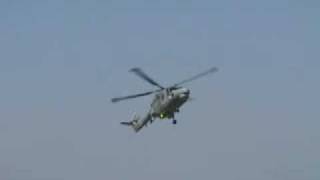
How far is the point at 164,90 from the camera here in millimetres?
99375

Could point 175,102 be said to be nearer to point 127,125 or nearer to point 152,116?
point 152,116

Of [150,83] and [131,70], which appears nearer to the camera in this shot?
[131,70]

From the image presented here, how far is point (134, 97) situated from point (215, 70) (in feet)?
36.2

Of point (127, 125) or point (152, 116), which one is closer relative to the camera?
point (152, 116)

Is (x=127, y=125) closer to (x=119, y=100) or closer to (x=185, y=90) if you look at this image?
(x=119, y=100)

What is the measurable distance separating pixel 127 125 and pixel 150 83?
18.2 m

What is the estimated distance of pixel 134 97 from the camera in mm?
100500

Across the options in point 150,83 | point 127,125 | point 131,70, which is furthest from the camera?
point 127,125

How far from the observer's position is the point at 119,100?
10300 cm

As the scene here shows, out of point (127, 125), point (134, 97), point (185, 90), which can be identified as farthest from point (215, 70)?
point (127, 125)

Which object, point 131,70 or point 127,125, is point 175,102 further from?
point 127,125

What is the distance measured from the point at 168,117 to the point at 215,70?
845 centimetres

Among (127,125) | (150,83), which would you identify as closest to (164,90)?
(150,83)

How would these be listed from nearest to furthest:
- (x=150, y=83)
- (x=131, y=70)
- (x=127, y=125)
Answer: (x=131, y=70)
(x=150, y=83)
(x=127, y=125)
